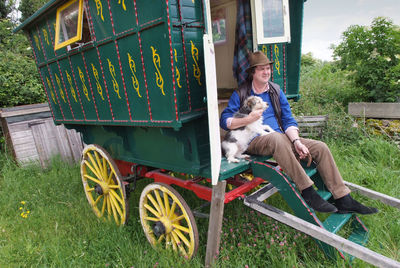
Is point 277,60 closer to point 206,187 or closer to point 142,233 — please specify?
point 206,187

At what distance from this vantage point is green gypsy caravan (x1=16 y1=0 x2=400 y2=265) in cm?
228

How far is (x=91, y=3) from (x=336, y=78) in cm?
793

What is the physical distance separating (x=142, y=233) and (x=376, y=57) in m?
5.95

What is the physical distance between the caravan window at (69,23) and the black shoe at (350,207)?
3.32m

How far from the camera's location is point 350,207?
2.57 meters

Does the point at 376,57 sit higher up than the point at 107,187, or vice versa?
the point at 376,57

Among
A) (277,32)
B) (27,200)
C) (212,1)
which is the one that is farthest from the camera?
(27,200)

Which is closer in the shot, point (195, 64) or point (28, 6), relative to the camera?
point (195, 64)

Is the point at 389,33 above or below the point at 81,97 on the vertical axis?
above

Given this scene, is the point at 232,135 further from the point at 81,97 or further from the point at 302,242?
the point at 81,97

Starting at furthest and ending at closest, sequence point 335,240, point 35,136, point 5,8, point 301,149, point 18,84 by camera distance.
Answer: point 5,8 → point 18,84 → point 35,136 → point 301,149 → point 335,240

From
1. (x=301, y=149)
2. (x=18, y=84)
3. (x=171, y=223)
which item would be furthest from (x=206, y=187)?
(x=18, y=84)

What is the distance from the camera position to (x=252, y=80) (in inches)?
121

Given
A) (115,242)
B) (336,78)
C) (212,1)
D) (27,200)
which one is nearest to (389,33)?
(336,78)
